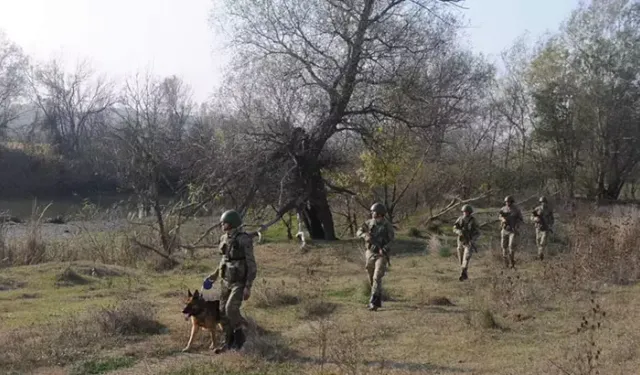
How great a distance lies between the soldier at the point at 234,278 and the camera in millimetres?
8859

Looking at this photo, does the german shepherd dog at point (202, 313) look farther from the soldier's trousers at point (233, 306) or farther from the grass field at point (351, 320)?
A: the grass field at point (351, 320)

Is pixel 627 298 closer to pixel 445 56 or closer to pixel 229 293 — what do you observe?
pixel 229 293

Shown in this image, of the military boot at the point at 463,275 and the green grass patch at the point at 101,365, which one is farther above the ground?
the military boot at the point at 463,275


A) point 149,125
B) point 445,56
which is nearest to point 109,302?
point 149,125

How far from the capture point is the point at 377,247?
1198 centimetres

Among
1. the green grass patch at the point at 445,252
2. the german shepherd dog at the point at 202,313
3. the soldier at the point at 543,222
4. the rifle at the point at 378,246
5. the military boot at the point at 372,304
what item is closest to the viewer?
the german shepherd dog at the point at 202,313

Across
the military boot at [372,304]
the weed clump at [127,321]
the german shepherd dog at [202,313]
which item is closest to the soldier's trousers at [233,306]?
the german shepherd dog at [202,313]

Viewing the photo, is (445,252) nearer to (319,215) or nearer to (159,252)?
(319,215)

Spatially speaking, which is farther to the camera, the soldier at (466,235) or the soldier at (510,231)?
the soldier at (510,231)

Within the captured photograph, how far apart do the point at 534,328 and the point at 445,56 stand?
48.1ft

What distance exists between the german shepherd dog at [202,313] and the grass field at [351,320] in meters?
0.31

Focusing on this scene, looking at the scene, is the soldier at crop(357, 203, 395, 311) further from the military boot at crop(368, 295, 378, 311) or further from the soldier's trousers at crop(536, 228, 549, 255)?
the soldier's trousers at crop(536, 228, 549, 255)

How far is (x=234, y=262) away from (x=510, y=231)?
9.31m

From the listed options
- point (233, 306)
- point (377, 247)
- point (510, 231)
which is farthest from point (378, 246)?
point (510, 231)
